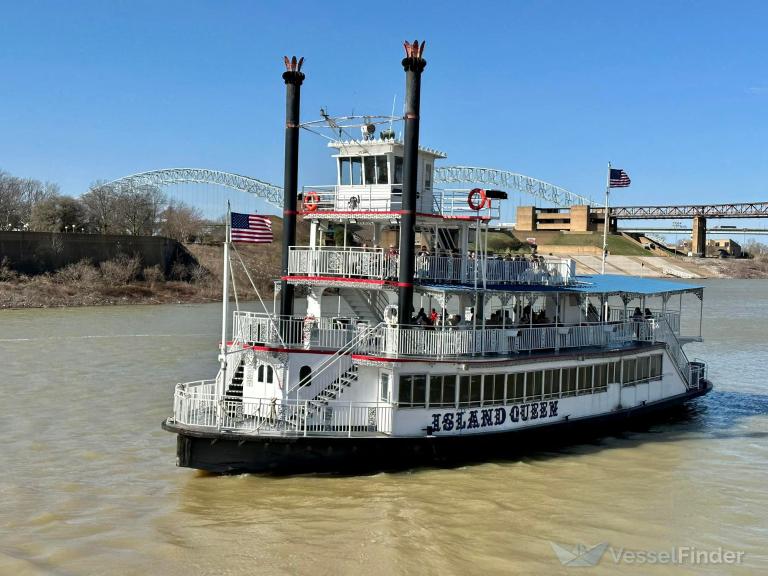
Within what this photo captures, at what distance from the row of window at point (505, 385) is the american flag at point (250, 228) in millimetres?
4906

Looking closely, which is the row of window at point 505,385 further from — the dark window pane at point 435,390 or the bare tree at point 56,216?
the bare tree at point 56,216

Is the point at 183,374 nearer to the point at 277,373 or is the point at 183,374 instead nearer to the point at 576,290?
the point at 277,373

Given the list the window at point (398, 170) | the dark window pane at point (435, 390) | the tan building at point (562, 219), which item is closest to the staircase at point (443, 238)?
the window at point (398, 170)

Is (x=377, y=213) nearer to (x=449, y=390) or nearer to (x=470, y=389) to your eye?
(x=449, y=390)

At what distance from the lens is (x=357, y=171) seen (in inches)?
872

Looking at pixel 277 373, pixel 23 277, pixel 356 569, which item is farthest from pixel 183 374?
pixel 23 277

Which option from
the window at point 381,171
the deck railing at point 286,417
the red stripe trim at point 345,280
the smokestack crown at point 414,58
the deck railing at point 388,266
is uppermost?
the smokestack crown at point 414,58

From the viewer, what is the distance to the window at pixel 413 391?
59.9 ft

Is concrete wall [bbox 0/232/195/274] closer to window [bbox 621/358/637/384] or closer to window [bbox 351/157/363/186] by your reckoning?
window [bbox 351/157/363/186]

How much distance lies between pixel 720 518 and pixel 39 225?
79778mm

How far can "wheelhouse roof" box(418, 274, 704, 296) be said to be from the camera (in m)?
19.9

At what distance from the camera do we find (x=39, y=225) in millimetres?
82688

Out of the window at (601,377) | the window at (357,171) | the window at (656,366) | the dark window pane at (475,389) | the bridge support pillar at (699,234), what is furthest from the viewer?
the bridge support pillar at (699,234)

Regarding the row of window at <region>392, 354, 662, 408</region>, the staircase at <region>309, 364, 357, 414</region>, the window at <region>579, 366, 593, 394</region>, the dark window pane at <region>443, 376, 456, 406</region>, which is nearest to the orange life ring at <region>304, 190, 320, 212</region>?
the staircase at <region>309, 364, 357, 414</region>
